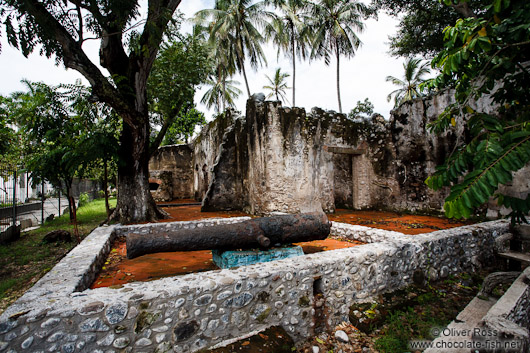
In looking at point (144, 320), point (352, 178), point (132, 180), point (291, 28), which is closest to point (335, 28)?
point (291, 28)

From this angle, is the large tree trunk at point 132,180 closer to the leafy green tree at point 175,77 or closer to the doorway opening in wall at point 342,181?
the leafy green tree at point 175,77

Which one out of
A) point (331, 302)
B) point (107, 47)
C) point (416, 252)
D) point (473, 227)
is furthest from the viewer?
point (107, 47)

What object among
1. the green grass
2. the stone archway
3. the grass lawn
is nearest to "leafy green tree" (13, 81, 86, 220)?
the grass lawn

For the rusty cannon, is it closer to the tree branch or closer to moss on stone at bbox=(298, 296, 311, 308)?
moss on stone at bbox=(298, 296, 311, 308)

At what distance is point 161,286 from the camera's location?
240cm

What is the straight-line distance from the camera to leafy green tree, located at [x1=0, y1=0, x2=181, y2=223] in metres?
5.93

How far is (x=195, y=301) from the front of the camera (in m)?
2.39

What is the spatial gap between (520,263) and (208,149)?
12.5 metres

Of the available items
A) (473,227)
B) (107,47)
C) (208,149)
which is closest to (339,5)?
(208,149)

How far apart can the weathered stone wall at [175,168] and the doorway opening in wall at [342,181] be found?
1068cm

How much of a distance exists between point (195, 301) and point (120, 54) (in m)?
8.01

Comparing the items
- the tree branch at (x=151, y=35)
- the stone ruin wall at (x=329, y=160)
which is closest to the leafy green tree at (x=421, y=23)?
the stone ruin wall at (x=329, y=160)

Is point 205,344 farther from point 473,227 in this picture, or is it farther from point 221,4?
point 221,4

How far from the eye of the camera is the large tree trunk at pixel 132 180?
7789 mm
